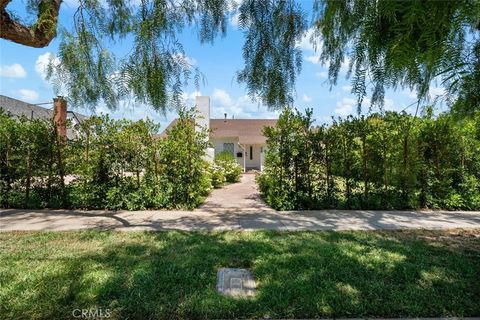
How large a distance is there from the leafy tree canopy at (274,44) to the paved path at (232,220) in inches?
135

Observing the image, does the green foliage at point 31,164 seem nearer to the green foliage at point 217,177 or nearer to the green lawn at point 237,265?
the green lawn at point 237,265

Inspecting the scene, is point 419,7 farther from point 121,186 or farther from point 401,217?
point 121,186

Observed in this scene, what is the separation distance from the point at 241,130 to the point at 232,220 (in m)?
23.3

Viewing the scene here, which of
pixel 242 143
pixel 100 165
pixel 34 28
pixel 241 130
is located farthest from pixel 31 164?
pixel 241 130

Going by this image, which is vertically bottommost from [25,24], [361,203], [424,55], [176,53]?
[361,203]

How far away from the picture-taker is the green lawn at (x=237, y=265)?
305 cm

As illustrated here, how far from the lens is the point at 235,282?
11.8ft

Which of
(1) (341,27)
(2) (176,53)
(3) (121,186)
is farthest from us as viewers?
(3) (121,186)

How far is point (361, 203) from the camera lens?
833cm

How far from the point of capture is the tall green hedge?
8000 millimetres

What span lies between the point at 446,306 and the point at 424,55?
3.08 metres

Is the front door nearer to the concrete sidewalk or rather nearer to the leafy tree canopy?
the concrete sidewalk

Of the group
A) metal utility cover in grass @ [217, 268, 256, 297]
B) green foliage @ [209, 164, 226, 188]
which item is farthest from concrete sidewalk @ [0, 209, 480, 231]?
green foliage @ [209, 164, 226, 188]

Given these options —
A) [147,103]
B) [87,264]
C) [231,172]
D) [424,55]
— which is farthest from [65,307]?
[231,172]
